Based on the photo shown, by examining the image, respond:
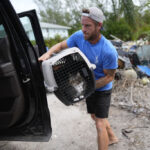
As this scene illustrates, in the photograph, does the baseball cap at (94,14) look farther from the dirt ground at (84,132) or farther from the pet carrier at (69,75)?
the dirt ground at (84,132)

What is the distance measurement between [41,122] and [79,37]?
3.78 ft

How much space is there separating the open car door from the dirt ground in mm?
980

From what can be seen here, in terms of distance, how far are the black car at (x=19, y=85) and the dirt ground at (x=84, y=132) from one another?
980 mm

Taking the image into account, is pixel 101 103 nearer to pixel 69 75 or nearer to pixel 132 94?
pixel 69 75

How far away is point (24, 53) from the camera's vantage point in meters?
1.55

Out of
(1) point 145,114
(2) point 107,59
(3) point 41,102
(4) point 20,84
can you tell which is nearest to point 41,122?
(3) point 41,102

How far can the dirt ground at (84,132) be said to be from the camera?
8.34 feet

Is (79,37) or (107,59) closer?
(107,59)

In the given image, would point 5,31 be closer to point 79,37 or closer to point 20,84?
point 20,84

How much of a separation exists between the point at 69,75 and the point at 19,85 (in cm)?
47

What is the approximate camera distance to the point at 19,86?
1.53 metres

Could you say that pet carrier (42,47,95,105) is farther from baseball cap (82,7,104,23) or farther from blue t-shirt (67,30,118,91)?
baseball cap (82,7,104,23)

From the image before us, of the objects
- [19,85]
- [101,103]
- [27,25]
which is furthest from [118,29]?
[19,85]

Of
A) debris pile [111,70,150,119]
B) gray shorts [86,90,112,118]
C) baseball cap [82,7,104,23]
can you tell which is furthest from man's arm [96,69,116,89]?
debris pile [111,70,150,119]
